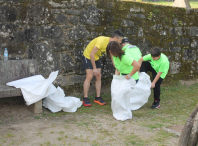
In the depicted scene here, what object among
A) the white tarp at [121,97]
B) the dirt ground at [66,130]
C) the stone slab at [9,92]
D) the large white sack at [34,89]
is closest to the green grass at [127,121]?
the dirt ground at [66,130]

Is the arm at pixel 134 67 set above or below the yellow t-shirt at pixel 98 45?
below

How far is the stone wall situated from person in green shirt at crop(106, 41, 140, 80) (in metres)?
1.20

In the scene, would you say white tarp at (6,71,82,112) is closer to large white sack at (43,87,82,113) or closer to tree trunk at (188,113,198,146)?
large white sack at (43,87,82,113)

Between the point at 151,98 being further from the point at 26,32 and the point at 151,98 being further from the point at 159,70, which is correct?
the point at 26,32

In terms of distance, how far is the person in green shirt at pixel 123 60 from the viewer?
12.5ft

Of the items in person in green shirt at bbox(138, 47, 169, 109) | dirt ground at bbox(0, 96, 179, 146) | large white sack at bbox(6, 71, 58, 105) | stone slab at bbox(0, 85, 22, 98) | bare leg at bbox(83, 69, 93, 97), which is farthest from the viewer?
bare leg at bbox(83, 69, 93, 97)

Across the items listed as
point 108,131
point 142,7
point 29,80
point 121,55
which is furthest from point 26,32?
point 142,7

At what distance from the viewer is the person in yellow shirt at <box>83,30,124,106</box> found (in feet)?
14.5

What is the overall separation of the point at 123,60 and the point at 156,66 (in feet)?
2.85

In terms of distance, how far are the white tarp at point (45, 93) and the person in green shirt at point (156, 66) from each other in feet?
4.64

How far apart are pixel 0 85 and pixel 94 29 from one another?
7.16 ft

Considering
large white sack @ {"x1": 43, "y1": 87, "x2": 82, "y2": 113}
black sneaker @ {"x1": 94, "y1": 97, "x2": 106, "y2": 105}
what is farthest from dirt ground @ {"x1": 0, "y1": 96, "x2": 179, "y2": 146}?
black sneaker @ {"x1": 94, "y1": 97, "x2": 106, "y2": 105}

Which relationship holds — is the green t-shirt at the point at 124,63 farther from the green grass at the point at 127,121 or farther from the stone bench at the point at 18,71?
the stone bench at the point at 18,71

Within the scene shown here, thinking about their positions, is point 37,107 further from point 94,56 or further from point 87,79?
point 94,56
